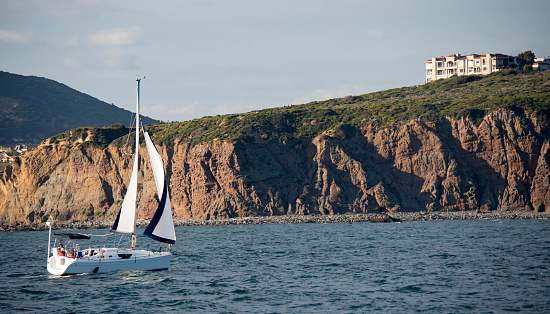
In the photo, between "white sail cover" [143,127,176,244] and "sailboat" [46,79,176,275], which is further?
"white sail cover" [143,127,176,244]

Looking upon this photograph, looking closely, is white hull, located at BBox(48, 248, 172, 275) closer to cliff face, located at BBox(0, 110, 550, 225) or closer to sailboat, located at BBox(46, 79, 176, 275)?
sailboat, located at BBox(46, 79, 176, 275)

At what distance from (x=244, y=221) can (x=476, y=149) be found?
3679 centimetres

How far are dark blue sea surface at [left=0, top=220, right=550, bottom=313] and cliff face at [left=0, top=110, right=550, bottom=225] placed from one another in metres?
34.9

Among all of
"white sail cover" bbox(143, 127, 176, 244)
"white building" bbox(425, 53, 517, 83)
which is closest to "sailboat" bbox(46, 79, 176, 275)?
"white sail cover" bbox(143, 127, 176, 244)

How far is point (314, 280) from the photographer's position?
33.5m

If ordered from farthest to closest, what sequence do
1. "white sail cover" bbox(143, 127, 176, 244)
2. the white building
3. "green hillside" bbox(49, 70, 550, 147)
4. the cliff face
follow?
the white building
"green hillside" bbox(49, 70, 550, 147)
the cliff face
"white sail cover" bbox(143, 127, 176, 244)

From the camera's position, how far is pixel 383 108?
10450cm

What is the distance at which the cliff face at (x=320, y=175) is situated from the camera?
8719 centimetres

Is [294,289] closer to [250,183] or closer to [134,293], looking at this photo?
[134,293]

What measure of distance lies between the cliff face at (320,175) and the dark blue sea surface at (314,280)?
3492 cm

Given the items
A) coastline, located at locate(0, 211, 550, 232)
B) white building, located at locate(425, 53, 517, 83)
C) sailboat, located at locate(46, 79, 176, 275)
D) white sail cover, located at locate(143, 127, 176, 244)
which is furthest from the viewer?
white building, located at locate(425, 53, 517, 83)

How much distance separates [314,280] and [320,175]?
58.2 m

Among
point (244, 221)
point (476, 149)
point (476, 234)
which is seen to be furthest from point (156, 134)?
point (476, 234)

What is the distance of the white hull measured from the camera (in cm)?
3503
